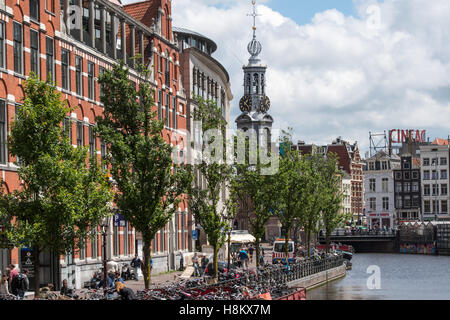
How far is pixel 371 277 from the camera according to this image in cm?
7038

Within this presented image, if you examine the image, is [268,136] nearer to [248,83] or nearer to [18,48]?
[248,83]

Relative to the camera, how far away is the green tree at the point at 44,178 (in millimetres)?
28812

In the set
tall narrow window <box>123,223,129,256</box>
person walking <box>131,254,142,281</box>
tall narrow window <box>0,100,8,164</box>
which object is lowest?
person walking <box>131,254,142,281</box>

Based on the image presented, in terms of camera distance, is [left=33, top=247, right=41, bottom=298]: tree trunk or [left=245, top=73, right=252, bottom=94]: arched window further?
[left=245, top=73, right=252, bottom=94]: arched window

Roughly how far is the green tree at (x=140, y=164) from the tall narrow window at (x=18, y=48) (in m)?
4.87

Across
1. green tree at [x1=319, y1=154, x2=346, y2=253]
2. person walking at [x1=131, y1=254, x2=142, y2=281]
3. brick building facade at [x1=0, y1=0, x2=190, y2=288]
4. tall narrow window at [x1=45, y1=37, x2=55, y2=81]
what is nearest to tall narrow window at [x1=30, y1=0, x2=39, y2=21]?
brick building facade at [x1=0, y1=0, x2=190, y2=288]

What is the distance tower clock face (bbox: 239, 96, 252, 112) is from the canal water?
83745mm

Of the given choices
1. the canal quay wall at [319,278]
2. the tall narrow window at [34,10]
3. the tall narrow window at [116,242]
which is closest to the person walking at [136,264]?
the tall narrow window at [116,242]

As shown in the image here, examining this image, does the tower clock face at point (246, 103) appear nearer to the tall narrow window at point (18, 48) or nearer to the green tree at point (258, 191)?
the green tree at point (258, 191)

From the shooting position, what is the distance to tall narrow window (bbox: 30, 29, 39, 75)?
38656 mm

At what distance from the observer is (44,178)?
28.8 metres

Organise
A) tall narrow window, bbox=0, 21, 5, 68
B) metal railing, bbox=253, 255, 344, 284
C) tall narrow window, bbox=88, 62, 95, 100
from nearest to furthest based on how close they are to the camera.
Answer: tall narrow window, bbox=0, 21, 5, 68 → metal railing, bbox=253, 255, 344, 284 → tall narrow window, bbox=88, 62, 95, 100

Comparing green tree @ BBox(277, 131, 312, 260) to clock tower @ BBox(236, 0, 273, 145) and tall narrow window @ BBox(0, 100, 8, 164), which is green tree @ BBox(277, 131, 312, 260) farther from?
clock tower @ BBox(236, 0, 273, 145)
